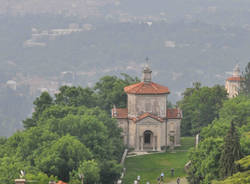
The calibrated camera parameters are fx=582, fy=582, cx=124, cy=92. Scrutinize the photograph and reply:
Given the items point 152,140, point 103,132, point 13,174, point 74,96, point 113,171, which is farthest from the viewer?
point 74,96

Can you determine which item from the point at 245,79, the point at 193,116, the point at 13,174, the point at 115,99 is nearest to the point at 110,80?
the point at 115,99

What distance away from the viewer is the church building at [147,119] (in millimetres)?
65812

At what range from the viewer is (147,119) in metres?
65.6

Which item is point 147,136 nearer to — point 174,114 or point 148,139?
point 148,139

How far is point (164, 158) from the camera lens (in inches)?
2458

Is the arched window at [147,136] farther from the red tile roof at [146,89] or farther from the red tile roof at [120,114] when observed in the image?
the red tile roof at [146,89]

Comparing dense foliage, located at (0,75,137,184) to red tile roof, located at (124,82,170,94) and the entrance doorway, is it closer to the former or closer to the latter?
the entrance doorway

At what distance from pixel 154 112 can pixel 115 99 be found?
35.5 ft

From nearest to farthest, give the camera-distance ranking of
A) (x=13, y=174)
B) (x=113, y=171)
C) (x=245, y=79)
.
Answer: (x=13, y=174) < (x=113, y=171) < (x=245, y=79)

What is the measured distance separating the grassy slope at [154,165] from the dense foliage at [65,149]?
1.93m

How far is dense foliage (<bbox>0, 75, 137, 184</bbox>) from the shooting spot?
4397cm

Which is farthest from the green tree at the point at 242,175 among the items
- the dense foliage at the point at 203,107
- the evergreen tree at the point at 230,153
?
the dense foliage at the point at 203,107

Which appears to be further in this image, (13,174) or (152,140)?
(152,140)

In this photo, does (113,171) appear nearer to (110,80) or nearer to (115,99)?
(115,99)
